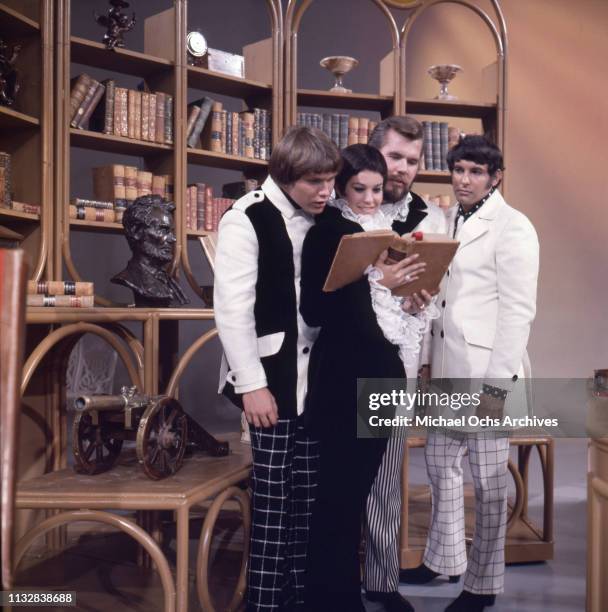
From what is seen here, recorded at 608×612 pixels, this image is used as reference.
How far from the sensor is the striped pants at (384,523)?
7.53 ft

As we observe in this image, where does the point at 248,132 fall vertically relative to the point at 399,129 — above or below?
above

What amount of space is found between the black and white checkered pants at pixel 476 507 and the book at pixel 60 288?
1.32m

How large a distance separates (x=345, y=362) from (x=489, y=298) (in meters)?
0.66

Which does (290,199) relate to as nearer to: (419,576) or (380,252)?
(380,252)

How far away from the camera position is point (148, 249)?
109 inches

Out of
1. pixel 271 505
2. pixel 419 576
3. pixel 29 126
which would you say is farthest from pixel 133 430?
pixel 29 126

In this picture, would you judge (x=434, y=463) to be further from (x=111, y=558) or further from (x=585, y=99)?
(x=585, y=99)

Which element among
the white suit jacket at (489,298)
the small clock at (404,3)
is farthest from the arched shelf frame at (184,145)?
the white suit jacket at (489,298)

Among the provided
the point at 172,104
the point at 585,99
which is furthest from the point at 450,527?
the point at 585,99

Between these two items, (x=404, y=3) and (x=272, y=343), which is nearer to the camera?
(x=272, y=343)

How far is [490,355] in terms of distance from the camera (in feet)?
7.38

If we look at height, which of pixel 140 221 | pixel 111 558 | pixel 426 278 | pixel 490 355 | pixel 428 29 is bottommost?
pixel 111 558

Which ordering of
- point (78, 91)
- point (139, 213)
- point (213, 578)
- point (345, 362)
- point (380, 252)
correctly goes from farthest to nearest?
point (78, 91), point (139, 213), point (213, 578), point (345, 362), point (380, 252)

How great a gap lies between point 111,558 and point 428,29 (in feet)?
15.5
